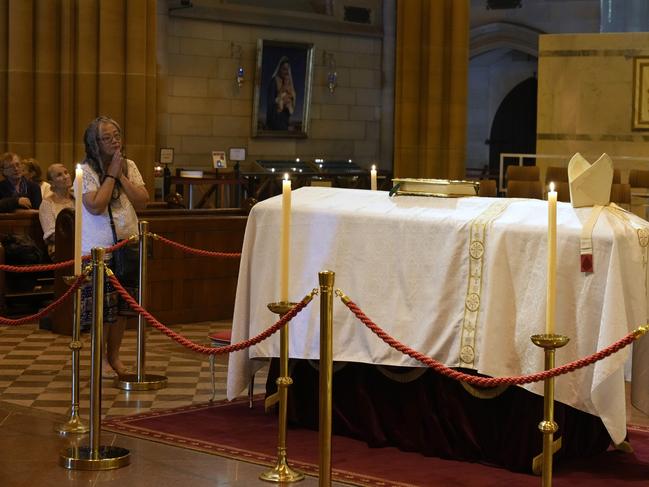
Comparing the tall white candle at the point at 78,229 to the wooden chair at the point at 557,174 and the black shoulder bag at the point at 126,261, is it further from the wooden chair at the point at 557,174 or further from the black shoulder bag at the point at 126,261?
the wooden chair at the point at 557,174

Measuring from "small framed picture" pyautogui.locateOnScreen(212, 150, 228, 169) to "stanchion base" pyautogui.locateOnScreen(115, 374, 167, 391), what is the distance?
1137 cm

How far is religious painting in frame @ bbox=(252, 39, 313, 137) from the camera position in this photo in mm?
21516

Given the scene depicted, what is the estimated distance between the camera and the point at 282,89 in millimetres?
21719

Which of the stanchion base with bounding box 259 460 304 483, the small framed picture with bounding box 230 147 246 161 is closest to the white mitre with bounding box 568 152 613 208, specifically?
the stanchion base with bounding box 259 460 304 483

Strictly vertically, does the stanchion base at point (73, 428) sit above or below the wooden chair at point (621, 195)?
below

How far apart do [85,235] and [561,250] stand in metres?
3.38

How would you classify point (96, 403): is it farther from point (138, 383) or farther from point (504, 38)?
point (504, 38)

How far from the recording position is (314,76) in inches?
883

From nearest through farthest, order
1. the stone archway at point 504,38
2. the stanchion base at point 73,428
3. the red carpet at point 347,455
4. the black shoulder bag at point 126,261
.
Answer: the red carpet at point 347,455, the stanchion base at point 73,428, the black shoulder bag at point 126,261, the stone archway at point 504,38

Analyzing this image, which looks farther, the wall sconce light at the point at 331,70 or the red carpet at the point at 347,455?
the wall sconce light at the point at 331,70

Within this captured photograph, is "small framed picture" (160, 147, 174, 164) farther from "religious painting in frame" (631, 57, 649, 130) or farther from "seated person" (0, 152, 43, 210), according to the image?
"religious painting in frame" (631, 57, 649, 130)

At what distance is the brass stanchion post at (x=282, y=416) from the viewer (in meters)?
5.53

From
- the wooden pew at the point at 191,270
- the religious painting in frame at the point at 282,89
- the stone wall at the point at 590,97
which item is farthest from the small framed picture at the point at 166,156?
the wooden pew at the point at 191,270

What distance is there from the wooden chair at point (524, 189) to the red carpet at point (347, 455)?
7813 mm
